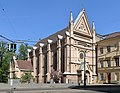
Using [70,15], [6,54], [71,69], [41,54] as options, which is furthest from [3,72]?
[70,15]

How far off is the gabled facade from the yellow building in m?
2.57

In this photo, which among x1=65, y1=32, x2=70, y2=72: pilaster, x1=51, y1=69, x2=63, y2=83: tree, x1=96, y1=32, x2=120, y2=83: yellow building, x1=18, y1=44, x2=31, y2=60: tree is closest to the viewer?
x1=96, y1=32, x2=120, y2=83: yellow building

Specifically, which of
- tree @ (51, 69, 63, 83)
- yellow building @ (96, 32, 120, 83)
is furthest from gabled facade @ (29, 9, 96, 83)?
yellow building @ (96, 32, 120, 83)

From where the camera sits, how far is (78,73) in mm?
72125

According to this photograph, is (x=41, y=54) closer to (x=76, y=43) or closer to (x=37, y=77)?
(x=37, y=77)

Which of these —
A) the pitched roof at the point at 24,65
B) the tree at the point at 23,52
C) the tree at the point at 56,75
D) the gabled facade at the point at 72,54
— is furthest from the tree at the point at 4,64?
the tree at the point at 23,52

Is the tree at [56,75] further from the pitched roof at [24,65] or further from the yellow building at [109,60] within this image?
the pitched roof at [24,65]

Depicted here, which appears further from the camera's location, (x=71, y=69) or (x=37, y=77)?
(x=37, y=77)

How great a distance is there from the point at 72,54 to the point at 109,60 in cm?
1023

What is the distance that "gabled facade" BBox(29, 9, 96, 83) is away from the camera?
7112cm

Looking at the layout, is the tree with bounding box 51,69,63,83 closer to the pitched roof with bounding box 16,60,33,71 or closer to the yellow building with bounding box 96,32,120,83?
the yellow building with bounding box 96,32,120,83

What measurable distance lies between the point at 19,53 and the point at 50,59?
33.9 metres

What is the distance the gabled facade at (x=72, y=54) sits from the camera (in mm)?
71125

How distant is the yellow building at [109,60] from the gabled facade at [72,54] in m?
2.57
